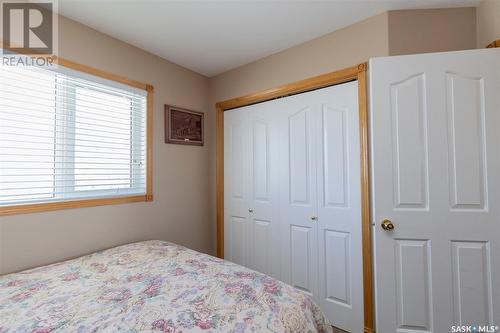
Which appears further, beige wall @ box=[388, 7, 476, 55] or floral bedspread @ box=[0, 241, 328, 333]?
beige wall @ box=[388, 7, 476, 55]

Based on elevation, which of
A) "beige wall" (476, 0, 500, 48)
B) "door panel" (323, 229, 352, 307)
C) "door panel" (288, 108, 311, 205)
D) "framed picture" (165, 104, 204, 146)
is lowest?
"door panel" (323, 229, 352, 307)

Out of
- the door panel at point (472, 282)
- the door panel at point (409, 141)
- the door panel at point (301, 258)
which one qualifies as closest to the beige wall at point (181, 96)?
the door panel at point (409, 141)

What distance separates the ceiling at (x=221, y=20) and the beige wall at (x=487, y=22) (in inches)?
3.2

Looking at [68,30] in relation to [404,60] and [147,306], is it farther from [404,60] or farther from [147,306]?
[404,60]

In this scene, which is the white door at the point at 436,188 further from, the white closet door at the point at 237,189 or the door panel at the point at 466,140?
the white closet door at the point at 237,189

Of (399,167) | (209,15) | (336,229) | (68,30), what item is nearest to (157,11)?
(209,15)

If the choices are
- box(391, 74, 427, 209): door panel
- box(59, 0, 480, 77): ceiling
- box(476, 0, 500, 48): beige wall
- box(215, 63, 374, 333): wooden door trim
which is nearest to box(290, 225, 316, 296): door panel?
box(215, 63, 374, 333): wooden door trim

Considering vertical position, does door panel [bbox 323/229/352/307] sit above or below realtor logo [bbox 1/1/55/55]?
below

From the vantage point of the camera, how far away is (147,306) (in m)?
1.07

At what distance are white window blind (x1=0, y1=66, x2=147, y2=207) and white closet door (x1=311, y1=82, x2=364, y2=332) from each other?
5.34 ft

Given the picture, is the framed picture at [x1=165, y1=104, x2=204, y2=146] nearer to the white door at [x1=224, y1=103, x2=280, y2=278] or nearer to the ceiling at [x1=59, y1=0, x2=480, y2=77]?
the white door at [x1=224, y1=103, x2=280, y2=278]

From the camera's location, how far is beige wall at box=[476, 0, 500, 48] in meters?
1.49

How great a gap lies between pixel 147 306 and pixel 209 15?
1881mm

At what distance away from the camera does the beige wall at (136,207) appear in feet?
5.13
